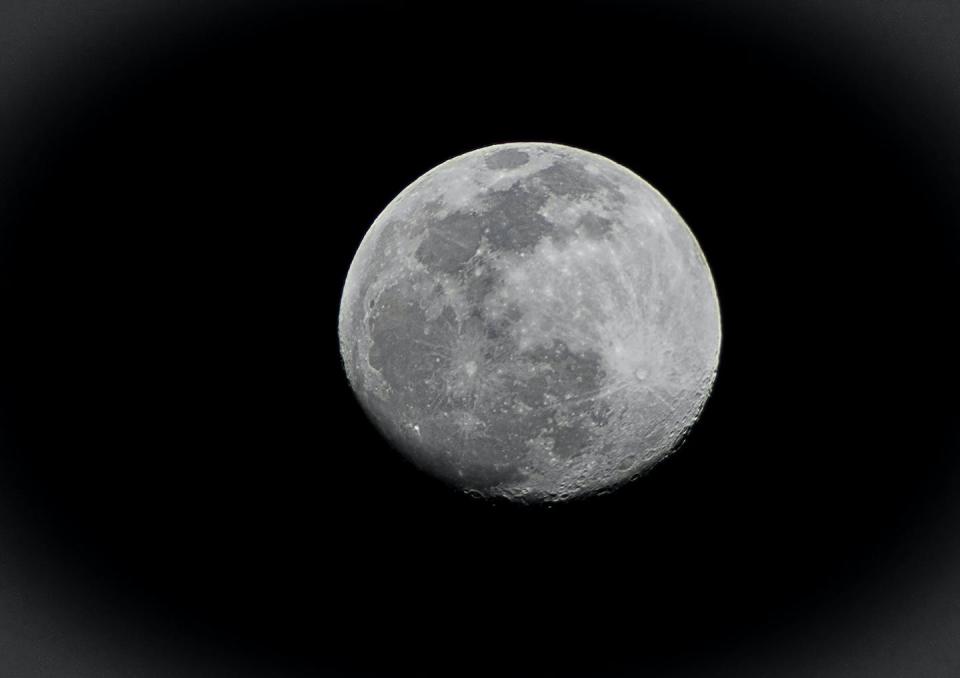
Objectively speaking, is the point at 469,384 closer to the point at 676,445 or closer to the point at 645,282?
the point at 645,282

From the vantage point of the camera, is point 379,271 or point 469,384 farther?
point 379,271

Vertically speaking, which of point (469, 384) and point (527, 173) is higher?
point (527, 173)

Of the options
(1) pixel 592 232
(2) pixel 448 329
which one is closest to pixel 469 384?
(2) pixel 448 329

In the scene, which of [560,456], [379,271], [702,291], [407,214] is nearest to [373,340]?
[379,271]

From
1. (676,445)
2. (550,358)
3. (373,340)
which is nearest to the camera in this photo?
(550,358)

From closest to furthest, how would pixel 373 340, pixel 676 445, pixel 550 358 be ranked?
pixel 550 358 → pixel 373 340 → pixel 676 445

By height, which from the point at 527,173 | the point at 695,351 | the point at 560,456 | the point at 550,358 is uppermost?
the point at 527,173

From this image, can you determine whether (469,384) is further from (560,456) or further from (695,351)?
(695,351)
